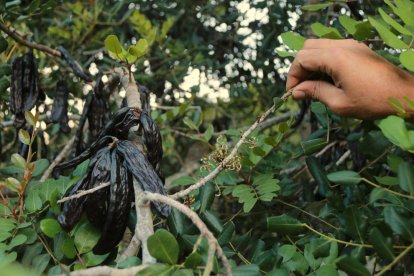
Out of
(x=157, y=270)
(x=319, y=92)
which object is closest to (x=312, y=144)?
(x=319, y=92)

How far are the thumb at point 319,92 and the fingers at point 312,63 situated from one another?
25mm

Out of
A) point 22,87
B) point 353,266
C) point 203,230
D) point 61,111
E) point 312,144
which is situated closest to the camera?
point 203,230

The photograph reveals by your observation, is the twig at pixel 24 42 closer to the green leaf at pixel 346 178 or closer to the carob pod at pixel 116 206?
the carob pod at pixel 116 206

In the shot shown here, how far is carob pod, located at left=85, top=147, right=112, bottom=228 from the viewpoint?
1.01 meters

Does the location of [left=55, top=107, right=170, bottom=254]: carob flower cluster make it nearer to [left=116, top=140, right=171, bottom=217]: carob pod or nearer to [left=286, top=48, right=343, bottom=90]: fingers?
[left=116, top=140, right=171, bottom=217]: carob pod

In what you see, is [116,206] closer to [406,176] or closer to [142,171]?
[142,171]

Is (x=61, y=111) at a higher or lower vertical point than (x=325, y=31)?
lower

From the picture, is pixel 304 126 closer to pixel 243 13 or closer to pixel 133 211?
pixel 243 13

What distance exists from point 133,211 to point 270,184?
34 centimetres

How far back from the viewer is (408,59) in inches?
35.2

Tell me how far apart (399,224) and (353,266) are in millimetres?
108

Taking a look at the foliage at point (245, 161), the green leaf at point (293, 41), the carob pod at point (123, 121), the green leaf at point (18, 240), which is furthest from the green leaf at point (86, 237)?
the green leaf at point (293, 41)

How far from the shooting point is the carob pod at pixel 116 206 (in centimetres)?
98

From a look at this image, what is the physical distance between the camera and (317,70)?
1078 millimetres
